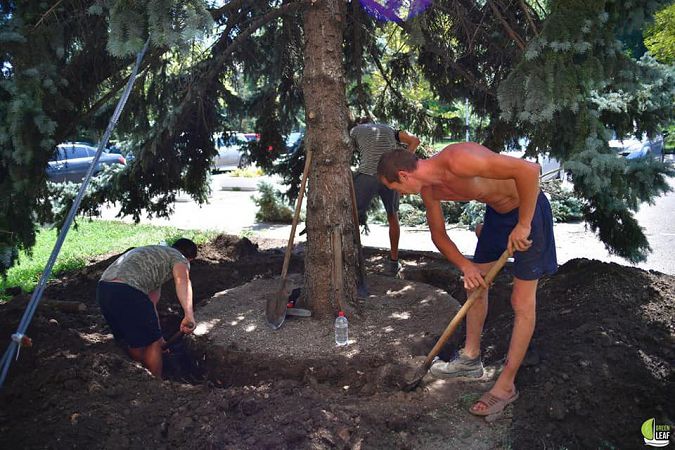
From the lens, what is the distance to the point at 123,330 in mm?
4395

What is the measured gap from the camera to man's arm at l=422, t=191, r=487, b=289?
3.62 metres

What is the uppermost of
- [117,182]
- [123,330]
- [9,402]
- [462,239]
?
[117,182]

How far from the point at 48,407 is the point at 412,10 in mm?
3973

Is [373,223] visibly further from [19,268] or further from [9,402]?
[9,402]

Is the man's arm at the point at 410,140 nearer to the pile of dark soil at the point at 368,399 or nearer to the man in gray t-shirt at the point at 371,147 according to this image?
the man in gray t-shirt at the point at 371,147

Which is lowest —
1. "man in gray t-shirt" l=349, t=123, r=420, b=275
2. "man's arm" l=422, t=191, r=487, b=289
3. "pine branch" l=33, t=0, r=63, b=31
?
"man's arm" l=422, t=191, r=487, b=289

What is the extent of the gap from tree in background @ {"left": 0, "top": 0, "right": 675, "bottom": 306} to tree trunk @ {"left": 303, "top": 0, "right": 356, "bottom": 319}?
0.01 meters

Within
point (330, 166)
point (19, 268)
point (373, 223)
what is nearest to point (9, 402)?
point (330, 166)

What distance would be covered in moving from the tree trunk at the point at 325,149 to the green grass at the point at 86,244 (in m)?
3.62

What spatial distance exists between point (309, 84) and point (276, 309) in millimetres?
1874

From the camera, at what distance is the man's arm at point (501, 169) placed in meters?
3.16

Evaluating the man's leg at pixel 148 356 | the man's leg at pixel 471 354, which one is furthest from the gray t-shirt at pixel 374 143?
the man's leg at pixel 148 356

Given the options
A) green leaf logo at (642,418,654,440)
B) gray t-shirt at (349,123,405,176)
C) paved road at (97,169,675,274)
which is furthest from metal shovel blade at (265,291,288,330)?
paved road at (97,169,675,274)

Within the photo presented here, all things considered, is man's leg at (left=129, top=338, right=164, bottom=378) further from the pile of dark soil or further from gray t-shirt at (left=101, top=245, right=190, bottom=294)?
gray t-shirt at (left=101, top=245, right=190, bottom=294)
